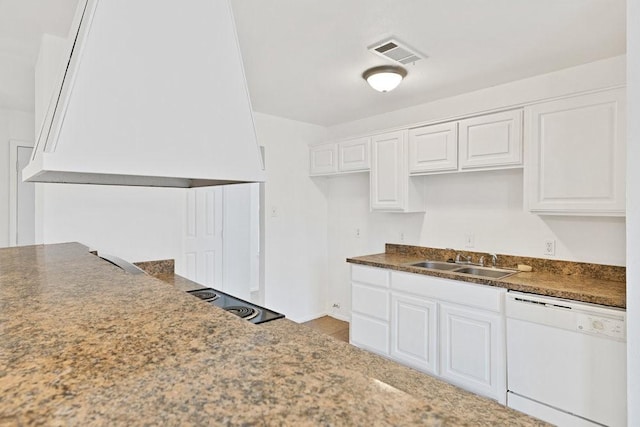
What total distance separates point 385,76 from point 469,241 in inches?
64.7

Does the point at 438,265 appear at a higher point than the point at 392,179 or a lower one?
lower

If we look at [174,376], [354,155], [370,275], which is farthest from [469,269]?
[174,376]

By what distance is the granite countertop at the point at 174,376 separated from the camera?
1.27 ft

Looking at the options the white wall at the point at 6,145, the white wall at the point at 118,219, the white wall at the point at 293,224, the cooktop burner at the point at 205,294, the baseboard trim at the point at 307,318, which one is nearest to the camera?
the cooktop burner at the point at 205,294

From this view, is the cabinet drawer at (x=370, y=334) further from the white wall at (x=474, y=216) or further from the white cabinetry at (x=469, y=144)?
the white cabinetry at (x=469, y=144)

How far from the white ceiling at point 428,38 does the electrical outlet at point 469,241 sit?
Answer: 1285mm

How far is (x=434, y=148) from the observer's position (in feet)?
9.71

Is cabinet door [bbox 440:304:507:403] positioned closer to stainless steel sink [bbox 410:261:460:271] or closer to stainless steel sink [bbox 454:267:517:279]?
stainless steel sink [bbox 454:267:517:279]

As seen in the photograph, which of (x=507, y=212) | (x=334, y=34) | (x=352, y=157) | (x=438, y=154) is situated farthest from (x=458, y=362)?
(x=334, y=34)

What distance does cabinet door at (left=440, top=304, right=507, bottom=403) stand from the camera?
2.29 meters

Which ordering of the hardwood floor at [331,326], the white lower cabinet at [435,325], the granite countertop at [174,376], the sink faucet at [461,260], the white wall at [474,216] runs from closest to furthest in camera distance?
the granite countertop at [174,376] < the white lower cabinet at [435,325] < the white wall at [474,216] < the sink faucet at [461,260] < the hardwood floor at [331,326]

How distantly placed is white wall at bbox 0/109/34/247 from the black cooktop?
116 inches

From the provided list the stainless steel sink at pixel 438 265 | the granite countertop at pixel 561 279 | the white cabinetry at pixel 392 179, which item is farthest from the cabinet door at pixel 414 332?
the white cabinetry at pixel 392 179

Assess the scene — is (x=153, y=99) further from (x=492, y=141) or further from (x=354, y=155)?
(x=354, y=155)
